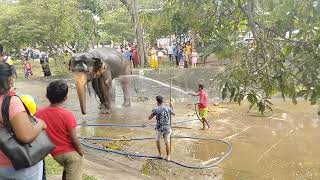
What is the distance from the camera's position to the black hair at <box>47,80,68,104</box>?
15.1 feet

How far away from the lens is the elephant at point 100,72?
11680 millimetres

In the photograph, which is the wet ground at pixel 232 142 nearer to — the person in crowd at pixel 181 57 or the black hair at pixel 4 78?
the black hair at pixel 4 78

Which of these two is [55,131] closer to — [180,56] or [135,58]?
[180,56]

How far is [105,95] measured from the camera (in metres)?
13.7

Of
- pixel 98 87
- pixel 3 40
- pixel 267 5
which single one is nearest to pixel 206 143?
pixel 98 87

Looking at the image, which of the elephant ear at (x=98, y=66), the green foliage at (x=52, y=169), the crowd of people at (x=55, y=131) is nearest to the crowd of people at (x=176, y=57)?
the elephant ear at (x=98, y=66)

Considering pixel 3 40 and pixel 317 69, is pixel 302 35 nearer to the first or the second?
pixel 317 69

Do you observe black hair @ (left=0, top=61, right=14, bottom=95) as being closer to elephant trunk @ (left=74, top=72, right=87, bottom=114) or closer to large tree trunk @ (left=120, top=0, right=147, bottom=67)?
elephant trunk @ (left=74, top=72, right=87, bottom=114)

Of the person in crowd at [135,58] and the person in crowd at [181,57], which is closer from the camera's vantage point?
the person in crowd at [181,57]

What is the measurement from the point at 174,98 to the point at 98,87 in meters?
4.29

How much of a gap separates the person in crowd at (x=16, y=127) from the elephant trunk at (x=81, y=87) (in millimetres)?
7121

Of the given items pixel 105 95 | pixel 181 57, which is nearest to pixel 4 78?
pixel 105 95

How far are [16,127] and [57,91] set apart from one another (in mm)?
1036

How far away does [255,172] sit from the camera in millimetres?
8523
